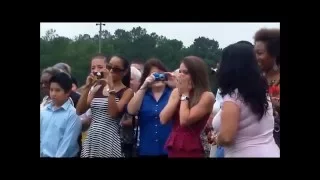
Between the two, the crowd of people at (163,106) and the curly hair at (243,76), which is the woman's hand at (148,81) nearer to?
the crowd of people at (163,106)

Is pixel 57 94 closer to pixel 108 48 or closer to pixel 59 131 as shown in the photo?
pixel 59 131

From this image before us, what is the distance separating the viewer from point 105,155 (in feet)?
12.0

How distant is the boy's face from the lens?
3.72 m

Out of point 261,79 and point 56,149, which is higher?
point 261,79

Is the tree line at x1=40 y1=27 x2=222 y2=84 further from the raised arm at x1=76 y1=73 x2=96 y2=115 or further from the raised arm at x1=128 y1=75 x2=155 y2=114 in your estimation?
the raised arm at x1=128 y1=75 x2=155 y2=114

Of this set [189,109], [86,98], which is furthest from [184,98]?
[86,98]

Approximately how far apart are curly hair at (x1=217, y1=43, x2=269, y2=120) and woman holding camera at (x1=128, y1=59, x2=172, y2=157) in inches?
15.7

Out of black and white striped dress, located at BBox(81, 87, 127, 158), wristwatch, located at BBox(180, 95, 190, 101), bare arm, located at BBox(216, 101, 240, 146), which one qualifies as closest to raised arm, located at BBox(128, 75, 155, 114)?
black and white striped dress, located at BBox(81, 87, 127, 158)

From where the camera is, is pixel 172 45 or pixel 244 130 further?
pixel 172 45

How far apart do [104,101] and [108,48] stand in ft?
1.12
